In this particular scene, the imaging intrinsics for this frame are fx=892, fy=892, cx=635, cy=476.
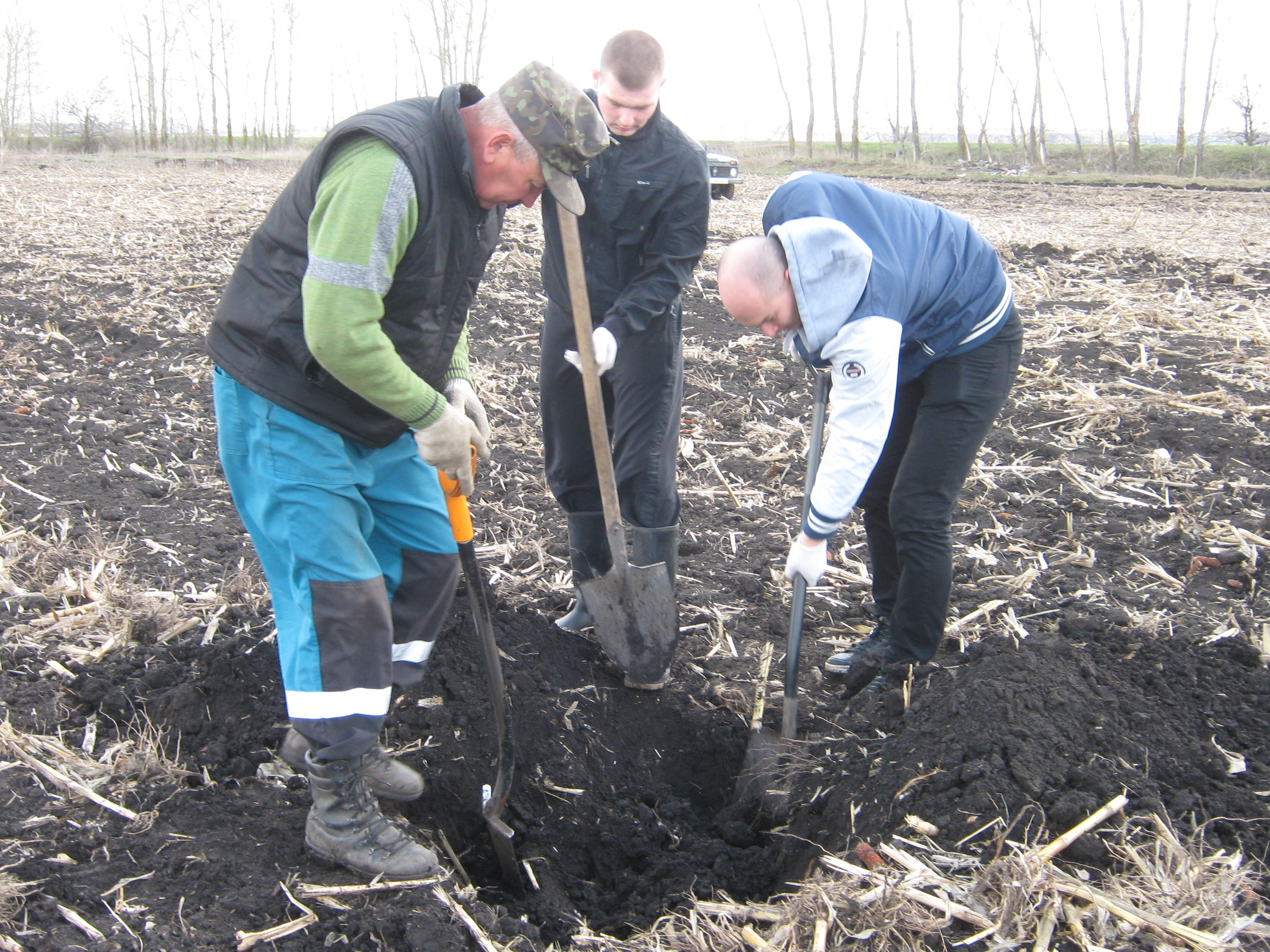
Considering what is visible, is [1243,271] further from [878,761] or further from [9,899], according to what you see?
[9,899]

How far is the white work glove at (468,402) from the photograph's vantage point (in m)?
2.62

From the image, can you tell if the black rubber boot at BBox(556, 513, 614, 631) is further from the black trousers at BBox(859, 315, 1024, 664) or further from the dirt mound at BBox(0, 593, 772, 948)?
the black trousers at BBox(859, 315, 1024, 664)

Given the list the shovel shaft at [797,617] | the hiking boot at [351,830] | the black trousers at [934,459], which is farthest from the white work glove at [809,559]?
the hiking boot at [351,830]

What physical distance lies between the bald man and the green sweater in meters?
0.86

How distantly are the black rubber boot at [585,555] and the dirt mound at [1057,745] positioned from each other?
1.14 meters

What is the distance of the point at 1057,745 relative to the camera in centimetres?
253

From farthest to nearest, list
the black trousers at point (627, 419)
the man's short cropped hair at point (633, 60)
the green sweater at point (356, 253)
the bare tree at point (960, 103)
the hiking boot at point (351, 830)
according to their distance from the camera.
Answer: the bare tree at point (960, 103) → the black trousers at point (627, 419) → the man's short cropped hair at point (633, 60) → the hiking boot at point (351, 830) → the green sweater at point (356, 253)

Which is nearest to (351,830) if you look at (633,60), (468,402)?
(468,402)

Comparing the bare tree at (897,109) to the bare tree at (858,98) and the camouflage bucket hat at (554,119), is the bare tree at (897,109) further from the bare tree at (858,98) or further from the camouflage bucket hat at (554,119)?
the camouflage bucket hat at (554,119)

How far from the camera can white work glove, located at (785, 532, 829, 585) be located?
9.14 ft

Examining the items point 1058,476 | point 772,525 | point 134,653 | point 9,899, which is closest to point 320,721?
point 9,899

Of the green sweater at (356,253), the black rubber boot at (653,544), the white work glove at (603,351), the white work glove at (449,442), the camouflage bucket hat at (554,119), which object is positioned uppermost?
the camouflage bucket hat at (554,119)

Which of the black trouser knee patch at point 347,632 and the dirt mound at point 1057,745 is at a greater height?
the black trouser knee patch at point 347,632

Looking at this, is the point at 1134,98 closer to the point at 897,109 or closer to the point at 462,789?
the point at 897,109
